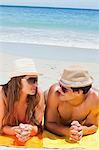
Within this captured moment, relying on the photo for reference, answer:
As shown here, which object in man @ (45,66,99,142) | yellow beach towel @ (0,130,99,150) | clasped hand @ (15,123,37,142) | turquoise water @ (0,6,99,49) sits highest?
turquoise water @ (0,6,99,49)

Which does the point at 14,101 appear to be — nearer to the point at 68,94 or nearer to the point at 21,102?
the point at 21,102

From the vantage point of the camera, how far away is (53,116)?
2699 mm

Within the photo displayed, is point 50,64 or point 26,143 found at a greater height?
point 50,64

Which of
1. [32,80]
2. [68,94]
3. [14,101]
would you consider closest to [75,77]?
[68,94]

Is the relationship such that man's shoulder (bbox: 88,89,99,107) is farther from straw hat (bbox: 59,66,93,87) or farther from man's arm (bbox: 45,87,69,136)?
man's arm (bbox: 45,87,69,136)

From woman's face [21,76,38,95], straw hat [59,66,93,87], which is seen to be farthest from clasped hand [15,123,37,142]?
straw hat [59,66,93,87]

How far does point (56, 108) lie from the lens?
8.80 ft

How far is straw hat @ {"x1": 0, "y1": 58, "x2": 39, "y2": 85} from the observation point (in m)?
2.61

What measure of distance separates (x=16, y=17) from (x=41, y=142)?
0.62 meters

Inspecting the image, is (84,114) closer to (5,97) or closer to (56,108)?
(56,108)

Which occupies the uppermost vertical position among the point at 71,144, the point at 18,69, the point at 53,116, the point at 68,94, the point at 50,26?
the point at 50,26

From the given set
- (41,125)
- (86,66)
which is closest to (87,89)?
(86,66)

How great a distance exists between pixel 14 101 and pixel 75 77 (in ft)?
1.07

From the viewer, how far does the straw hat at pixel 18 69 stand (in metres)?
2.61
